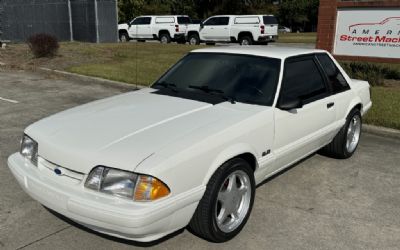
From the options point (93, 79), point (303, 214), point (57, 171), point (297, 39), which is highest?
point (57, 171)

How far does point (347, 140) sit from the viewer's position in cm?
557

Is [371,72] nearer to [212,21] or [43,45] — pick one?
[43,45]

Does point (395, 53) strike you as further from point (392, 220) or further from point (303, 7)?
point (303, 7)

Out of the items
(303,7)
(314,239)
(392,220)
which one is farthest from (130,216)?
(303,7)

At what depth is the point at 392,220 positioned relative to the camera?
3.95m

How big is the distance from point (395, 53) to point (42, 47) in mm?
11909

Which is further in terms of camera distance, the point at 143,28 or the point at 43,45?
the point at 143,28

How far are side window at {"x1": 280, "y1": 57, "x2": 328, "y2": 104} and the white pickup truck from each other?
64.7 ft

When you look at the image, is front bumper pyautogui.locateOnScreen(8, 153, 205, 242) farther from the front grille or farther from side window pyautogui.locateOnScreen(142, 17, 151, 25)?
side window pyautogui.locateOnScreen(142, 17, 151, 25)

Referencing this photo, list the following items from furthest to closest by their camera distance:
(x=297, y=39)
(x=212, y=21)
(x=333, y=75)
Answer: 1. (x=297, y=39)
2. (x=212, y=21)
3. (x=333, y=75)

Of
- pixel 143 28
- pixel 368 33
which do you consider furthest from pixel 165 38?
pixel 368 33

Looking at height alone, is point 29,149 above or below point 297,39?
above

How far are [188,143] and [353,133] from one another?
3.51 metres

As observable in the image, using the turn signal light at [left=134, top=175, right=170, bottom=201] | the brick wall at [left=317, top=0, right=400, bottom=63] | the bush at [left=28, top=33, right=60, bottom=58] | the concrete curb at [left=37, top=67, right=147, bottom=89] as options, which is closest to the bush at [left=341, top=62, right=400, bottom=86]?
the brick wall at [left=317, top=0, right=400, bottom=63]
